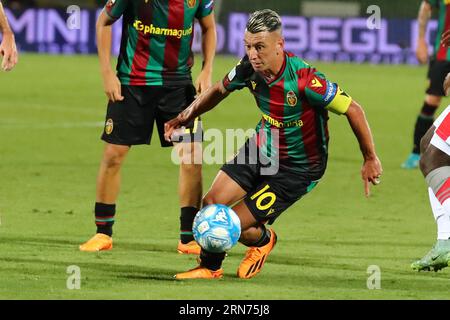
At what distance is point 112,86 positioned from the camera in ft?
26.7

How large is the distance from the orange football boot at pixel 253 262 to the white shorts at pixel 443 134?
121 cm

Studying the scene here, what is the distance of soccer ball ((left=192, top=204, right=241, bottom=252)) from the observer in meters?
6.96

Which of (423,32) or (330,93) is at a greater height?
(423,32)

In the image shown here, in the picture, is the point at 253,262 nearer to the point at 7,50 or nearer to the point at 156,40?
the point at 156,40

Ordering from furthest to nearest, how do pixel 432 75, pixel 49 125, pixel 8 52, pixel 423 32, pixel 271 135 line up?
pixel 49 125 → pixel 423 32 → pixel 432 75 → pixel 8 52 → pixel 271 135

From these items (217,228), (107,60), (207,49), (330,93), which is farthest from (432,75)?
(217,228)

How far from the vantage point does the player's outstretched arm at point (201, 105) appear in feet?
23.8

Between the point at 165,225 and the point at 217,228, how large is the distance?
2329 mm

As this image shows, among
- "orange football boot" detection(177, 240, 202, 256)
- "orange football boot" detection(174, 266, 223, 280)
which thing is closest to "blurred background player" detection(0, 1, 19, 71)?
"orange football boot" detection(177, 240, 202, 256)

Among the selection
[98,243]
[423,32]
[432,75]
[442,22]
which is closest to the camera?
[98,243]

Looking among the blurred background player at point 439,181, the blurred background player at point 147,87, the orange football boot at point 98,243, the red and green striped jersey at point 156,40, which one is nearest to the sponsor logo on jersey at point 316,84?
the blurred background player at point 439,181

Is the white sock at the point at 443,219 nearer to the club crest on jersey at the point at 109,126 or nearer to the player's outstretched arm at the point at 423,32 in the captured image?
the club crest on jersey at the point at 109,126

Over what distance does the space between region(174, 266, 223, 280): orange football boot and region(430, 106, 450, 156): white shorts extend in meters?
1.57
